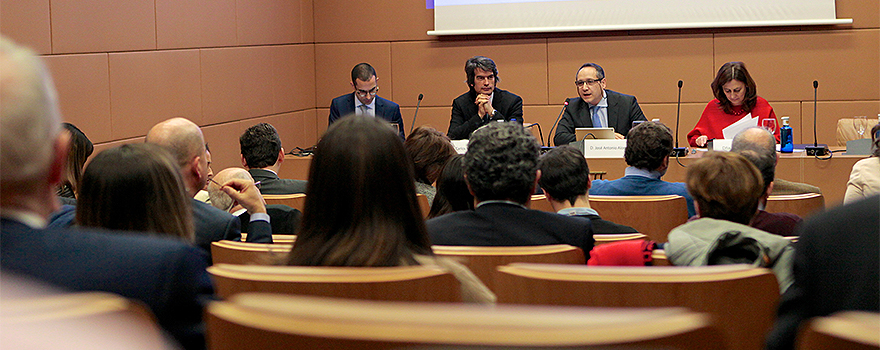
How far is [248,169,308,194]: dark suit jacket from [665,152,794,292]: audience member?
204 cm

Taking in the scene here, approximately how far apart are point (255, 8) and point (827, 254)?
20.7 ft

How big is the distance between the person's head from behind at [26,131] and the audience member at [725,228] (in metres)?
1.43

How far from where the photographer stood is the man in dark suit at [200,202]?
2.34 meters

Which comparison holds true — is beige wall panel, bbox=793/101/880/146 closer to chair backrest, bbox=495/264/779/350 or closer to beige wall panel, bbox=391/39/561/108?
beige wall panel, bbox=391/39/561/108

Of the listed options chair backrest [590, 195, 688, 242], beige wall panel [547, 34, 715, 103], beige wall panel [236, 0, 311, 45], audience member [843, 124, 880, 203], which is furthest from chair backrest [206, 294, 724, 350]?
beige wall panel [547, 34, 715, 103]

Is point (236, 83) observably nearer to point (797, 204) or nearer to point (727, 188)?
point (797, 204)

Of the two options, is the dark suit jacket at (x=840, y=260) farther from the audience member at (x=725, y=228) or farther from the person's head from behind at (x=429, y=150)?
the person's head from behind at (x=429, y=150)

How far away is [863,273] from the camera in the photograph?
1264 millimetres

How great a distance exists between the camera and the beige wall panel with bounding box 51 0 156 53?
4.56m

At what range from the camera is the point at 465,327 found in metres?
0.76

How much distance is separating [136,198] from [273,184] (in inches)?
75.9

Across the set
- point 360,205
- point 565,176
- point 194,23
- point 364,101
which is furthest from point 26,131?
point 364,101

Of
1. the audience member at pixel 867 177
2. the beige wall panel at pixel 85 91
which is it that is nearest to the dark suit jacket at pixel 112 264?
the audience member at pixel 867 177

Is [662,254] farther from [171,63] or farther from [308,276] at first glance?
[171,63]
